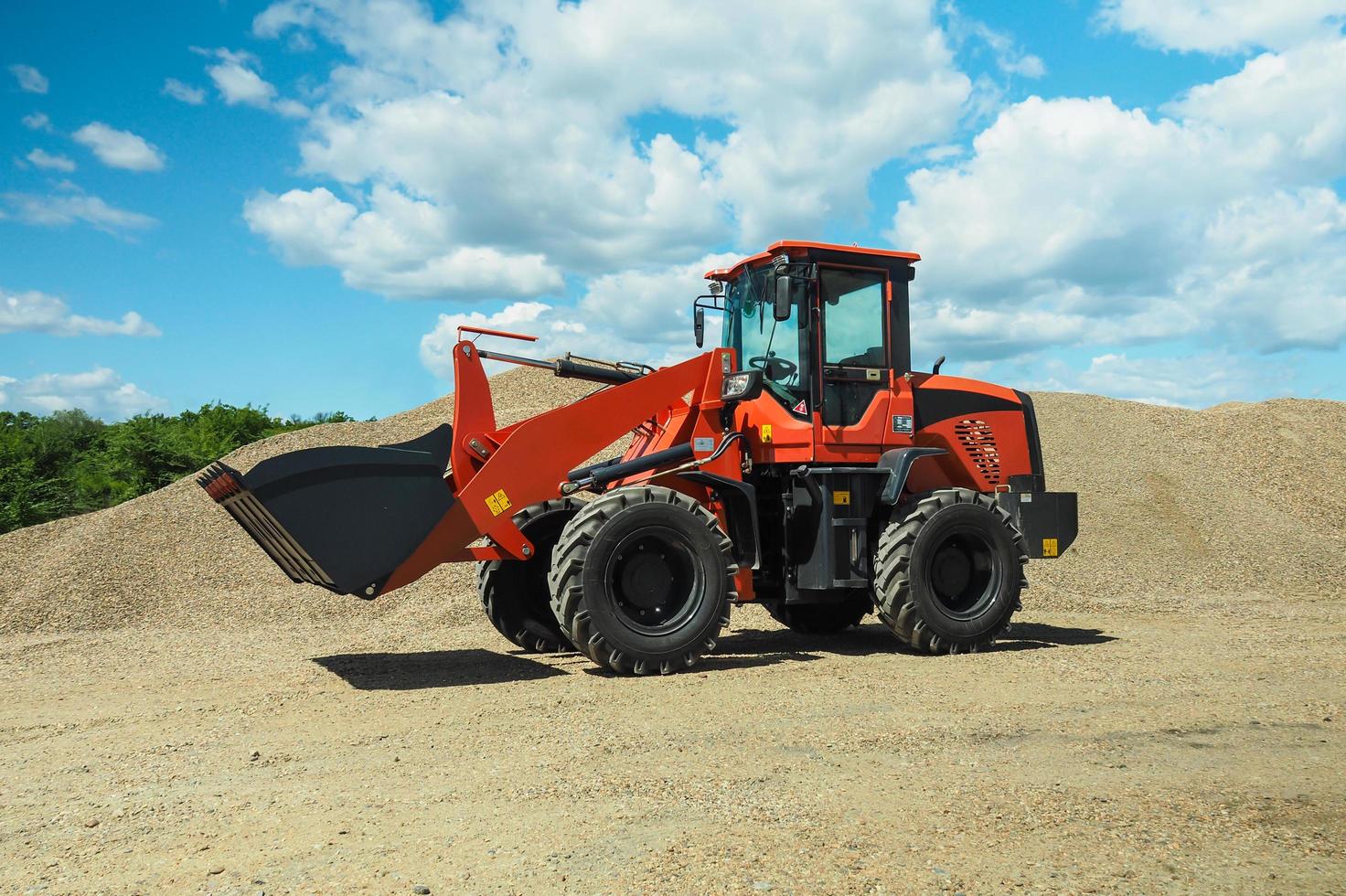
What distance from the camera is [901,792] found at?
4.83m

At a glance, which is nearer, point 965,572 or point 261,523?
point 261,523

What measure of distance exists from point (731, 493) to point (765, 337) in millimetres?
1422

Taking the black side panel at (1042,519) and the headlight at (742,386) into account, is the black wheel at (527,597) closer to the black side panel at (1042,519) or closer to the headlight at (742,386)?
the headlight at (742,386)

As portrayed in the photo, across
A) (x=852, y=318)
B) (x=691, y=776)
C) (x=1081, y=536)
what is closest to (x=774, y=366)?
(x=852, y=318)

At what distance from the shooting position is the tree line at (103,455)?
19.7 meters

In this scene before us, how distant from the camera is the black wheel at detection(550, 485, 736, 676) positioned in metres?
7.63

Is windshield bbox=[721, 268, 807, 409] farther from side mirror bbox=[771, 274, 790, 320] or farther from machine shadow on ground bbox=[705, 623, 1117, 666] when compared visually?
machine shadow on ground bbox=[705, 623, 1117, 666]

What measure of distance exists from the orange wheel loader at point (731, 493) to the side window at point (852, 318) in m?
0.02

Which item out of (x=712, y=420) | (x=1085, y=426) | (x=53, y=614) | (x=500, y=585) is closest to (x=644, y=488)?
(x=712, y=420)

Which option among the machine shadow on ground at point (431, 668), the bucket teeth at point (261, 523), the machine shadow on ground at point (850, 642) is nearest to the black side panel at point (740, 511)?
the machine shadow on ground at point (850, 642)

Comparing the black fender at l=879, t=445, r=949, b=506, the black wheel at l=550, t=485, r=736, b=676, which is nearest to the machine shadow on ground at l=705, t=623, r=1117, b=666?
the black wheel at l=550, t=485, r=736, b=676

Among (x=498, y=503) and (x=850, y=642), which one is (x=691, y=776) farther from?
(x=850, y=642)

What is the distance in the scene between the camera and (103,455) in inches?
867

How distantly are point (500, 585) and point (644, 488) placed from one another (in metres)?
1.99
